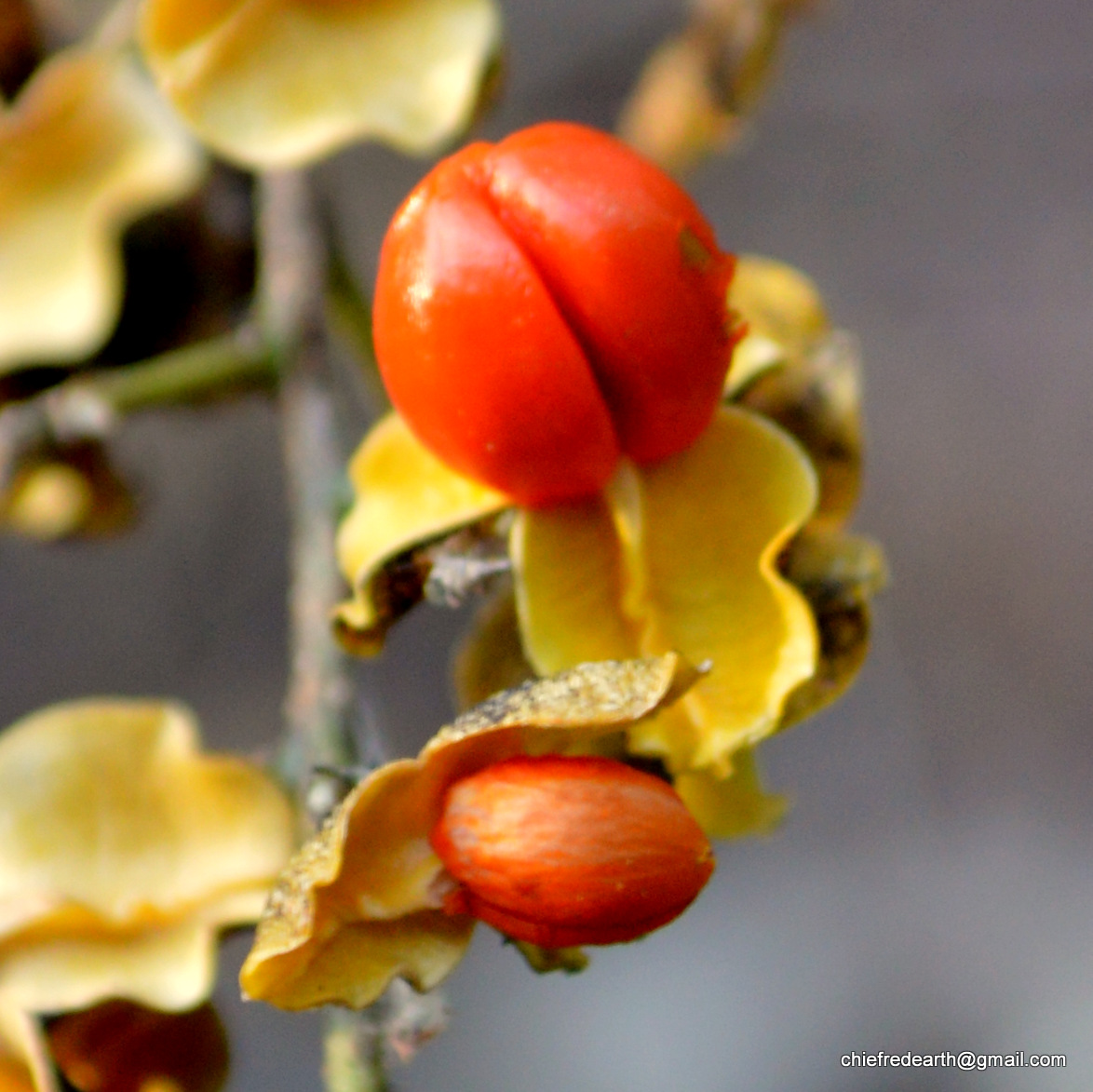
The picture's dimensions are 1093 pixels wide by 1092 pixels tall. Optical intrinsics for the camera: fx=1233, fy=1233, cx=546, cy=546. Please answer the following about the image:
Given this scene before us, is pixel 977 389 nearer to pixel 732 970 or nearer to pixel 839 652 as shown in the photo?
Result: pixel 732 970

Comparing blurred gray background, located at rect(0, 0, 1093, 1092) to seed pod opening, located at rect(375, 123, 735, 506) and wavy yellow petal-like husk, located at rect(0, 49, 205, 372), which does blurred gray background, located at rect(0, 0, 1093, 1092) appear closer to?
wavy yellow petal-like husk, located at rect(0, 49, 205, 372)

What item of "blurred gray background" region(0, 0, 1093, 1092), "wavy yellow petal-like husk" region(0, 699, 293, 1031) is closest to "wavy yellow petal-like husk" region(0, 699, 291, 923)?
"wavy yellow petal-like husk" region(0, 699, 293, 1031)

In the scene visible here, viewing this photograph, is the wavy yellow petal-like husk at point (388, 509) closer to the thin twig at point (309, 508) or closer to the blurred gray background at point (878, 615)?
the thin twig at point (309, 508)

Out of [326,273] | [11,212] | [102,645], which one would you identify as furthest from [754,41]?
[102,645]

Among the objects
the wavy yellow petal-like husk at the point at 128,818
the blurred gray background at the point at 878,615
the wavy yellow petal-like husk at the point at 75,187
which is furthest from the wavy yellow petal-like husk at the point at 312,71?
the blurred gray background at the point at 878,615

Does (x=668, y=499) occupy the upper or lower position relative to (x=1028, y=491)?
upper

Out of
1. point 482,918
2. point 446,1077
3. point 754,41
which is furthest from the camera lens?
point 446,1077

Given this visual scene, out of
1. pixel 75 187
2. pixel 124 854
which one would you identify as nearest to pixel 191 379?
pixel 75 187
